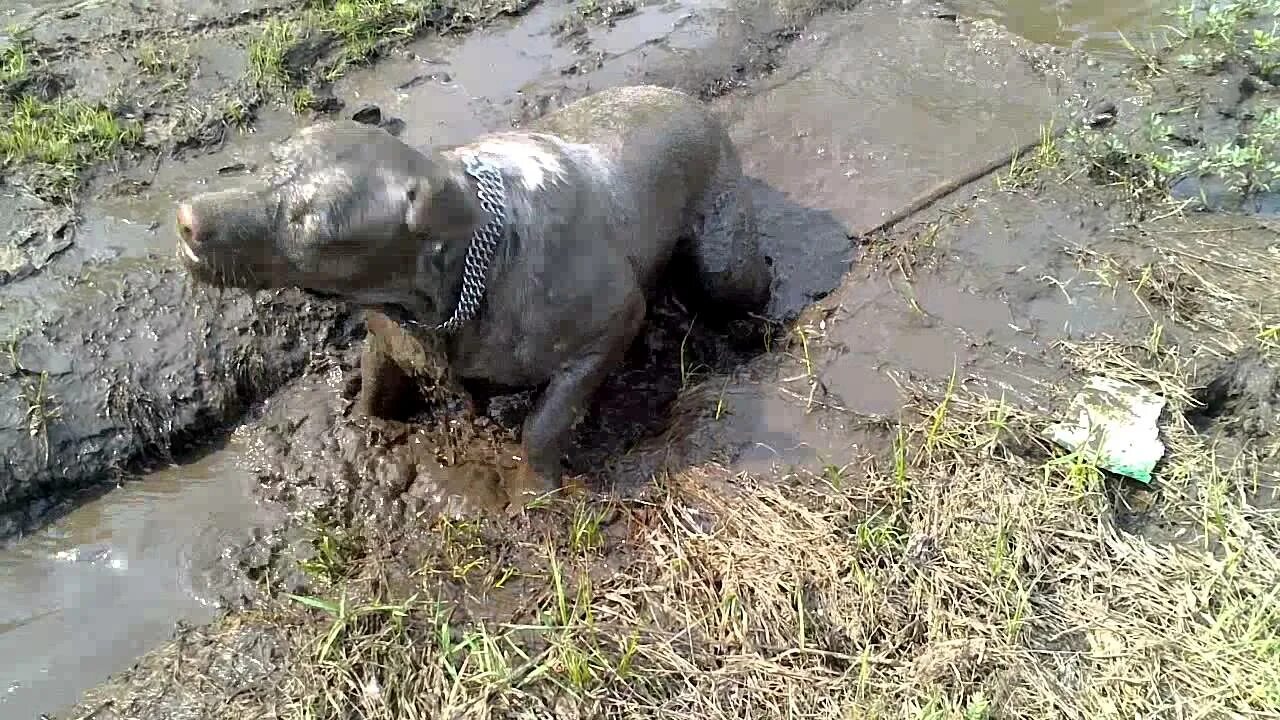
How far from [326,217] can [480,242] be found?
59 cm

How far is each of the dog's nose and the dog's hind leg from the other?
236 centimetres

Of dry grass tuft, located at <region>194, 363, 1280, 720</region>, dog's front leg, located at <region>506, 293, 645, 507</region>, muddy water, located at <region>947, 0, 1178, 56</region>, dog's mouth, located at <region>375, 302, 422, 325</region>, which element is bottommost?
dry grass tuft, located at <region>194, 363, 1280, 720</region>

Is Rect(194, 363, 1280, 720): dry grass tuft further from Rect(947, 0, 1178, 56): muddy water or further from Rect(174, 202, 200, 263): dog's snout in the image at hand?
Rect(947, 0, 1178, 56): muddy water

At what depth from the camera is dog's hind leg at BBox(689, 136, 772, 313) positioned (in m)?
4.30

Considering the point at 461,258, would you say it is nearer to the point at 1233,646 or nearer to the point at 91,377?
the point at 91,377

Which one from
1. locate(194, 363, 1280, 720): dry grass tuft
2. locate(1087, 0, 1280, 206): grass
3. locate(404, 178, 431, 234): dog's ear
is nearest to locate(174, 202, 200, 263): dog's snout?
locate(404, 178, 431, 234): dog's ear

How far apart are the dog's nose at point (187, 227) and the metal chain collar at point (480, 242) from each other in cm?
85

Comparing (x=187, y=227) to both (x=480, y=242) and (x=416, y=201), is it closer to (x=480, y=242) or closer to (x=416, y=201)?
(x=416, y=201)

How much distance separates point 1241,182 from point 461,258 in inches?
175

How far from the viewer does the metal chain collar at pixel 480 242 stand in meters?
3.08

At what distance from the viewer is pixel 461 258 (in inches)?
120

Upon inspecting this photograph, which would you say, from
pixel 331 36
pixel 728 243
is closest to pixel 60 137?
pixel 331 36

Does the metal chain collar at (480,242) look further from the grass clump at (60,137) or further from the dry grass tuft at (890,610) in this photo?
the grass clump at (60,137)

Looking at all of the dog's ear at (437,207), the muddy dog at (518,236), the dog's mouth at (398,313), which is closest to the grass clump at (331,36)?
the muddy dog at (518,236)
